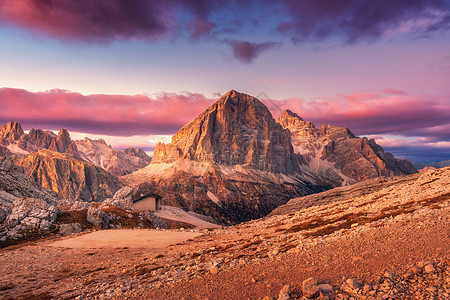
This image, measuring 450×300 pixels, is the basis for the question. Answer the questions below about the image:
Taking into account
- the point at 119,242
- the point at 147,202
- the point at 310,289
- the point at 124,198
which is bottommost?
the point at 147,202

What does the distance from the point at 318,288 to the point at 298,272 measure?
140 inches

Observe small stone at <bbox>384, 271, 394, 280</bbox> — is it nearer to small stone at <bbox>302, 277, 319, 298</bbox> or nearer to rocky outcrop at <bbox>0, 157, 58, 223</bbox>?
small stone at <bbox>302, 277, 319, 298</bbox>

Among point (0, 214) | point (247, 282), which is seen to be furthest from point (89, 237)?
point (247, 282)

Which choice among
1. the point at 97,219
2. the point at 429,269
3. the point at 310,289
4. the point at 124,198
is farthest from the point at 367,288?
the point at 124,198

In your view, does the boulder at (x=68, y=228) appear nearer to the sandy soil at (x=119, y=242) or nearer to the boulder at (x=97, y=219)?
the boulder at (x=97, y=219)

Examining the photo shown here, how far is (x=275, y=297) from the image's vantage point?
451 inches

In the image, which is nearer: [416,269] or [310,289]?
[310,289]

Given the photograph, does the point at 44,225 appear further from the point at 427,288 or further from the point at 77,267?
the point at 427,288

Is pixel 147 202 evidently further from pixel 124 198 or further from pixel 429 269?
pixel 429 269

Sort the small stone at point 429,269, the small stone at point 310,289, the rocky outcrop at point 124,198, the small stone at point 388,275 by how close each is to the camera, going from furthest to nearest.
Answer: the rocky outcrop at point 124,198 → the small stone at point 388,275 → the small stone at point 429,269 → the small stone at point 310,289

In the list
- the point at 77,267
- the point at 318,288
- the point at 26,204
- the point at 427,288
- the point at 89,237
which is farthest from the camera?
the point at 26,204

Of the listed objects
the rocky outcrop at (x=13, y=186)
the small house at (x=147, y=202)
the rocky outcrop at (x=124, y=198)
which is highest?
the rocky outcrop at (x=13, y=186)

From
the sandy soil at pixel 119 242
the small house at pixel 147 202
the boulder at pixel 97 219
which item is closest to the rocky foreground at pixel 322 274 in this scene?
the sandy soil at pixel 119 242

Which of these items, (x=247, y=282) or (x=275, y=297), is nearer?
(x=275, y=297)
